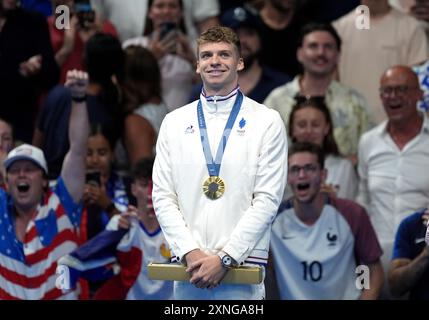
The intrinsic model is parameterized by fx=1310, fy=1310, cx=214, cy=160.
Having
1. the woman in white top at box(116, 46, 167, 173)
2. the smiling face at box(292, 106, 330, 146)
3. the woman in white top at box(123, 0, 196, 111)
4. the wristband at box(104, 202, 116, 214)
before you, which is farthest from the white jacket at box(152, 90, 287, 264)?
the woman in white top at box(123, 0, 196, 111)

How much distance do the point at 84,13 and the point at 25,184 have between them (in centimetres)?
235

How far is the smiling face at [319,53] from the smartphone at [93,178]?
1829 mm

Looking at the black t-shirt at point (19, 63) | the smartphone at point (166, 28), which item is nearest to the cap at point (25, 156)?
the black t-shirt at point (19, 63)

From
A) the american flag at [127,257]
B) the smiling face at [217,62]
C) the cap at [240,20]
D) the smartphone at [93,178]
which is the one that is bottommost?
the american flag at [127,257]

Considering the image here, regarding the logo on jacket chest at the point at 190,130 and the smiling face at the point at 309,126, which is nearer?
the logo on jacket chest at the point at 190,130

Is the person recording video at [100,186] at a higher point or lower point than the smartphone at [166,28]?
lower

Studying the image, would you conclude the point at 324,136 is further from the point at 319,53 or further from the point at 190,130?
the point at 190,130

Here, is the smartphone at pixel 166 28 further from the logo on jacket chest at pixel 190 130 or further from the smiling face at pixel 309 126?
the logo on jacket chest at pixel 190 130

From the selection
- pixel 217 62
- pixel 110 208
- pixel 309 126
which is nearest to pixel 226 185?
pixel 217 62

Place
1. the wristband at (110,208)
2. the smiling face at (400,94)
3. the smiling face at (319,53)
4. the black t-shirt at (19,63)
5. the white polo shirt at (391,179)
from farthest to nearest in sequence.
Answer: the smiling face at (319,53), the black t-shirt at (19,63), the smiling face at (400,94), the white polo shirt at (391,179), the wristband at (110,208)

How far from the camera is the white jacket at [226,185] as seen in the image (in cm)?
653

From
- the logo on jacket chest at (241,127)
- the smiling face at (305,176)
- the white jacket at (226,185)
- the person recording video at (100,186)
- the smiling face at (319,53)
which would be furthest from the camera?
the smiling face at (319,53)

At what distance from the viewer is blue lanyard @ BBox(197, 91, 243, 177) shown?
657 cm
